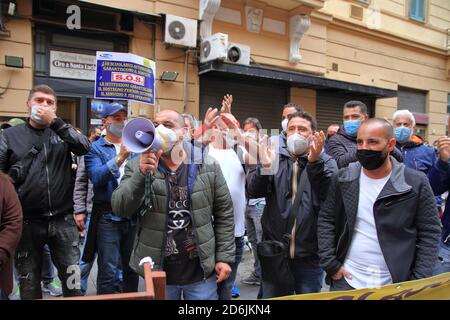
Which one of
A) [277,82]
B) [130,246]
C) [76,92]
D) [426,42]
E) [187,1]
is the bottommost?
[130,246]

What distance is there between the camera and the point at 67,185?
2.94 meters

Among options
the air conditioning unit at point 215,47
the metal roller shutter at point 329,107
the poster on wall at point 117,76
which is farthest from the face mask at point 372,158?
the metal roller shutter at point 329,107

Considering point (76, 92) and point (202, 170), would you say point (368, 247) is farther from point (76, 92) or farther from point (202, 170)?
point (76, 92)

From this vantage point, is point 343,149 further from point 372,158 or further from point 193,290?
point 193,290

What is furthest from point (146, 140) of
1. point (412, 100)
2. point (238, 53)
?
point (412, 100)

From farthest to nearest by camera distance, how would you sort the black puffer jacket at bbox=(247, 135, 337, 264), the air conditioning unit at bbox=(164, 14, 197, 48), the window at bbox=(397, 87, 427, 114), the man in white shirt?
1. the window at bbox=(397, 87, 427, 114)
2. the air conditioning unit at bbox=(164, 14, 197, 48)
3. the man in white shirt
4. the black puffer jacket at bbox=(247, 135, 337, 264)

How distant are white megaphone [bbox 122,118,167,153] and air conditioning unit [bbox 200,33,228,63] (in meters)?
5.81

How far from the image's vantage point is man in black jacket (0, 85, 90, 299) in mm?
2715

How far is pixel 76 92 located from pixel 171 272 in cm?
557

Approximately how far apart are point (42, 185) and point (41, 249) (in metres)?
0.50

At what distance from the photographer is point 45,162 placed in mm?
2799

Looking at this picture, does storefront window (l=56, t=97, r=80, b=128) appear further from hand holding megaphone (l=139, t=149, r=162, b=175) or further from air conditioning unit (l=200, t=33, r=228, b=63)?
hand holding megaphone (l=139, t=149, r=162, b=175)

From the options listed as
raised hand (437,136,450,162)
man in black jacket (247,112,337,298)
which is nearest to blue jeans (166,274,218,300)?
man in black jacket (247,112,337,298)
